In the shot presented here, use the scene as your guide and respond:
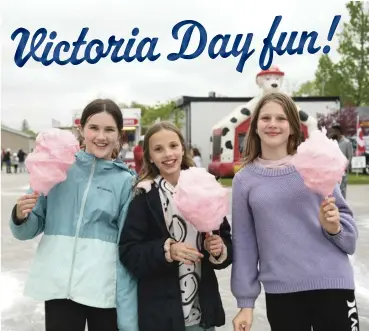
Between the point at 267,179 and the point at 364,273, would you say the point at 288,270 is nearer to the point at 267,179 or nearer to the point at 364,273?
the point at 267,179

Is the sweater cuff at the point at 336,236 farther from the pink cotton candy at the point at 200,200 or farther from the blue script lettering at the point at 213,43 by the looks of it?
the blue script lettering at the point at 213,43

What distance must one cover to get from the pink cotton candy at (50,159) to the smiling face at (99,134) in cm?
8

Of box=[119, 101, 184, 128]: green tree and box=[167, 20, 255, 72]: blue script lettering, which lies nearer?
box=[167, 20, 255, 72]: blue script lettering

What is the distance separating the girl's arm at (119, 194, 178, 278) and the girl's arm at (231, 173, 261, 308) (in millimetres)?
300

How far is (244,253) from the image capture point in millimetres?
2383

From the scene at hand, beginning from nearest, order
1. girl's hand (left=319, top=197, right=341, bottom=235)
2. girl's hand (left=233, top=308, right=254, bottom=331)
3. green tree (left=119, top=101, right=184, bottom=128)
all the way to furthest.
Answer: girl's hand (left=319, top=197, right=341, bottom=235)
girl's hand (left=233, top=308, right=254, bottom=331)
green tree (left=119, top=101, right=184, bottom=128)

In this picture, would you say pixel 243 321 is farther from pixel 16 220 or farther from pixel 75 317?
pixel 16 220

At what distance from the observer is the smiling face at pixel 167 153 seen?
2449 millimetres

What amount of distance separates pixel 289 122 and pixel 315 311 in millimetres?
853

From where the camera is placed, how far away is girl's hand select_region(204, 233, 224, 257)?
2238 millimetres

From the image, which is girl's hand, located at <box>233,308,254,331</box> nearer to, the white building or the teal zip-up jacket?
the teal zip-up jacket

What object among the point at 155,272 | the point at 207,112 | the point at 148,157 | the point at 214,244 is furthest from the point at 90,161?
the point at 207,112

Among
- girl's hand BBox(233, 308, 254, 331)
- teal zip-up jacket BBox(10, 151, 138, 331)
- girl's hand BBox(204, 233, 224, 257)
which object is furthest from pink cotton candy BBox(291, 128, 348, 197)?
teal zip-up jacket BBox(10, 151, 138, 331)

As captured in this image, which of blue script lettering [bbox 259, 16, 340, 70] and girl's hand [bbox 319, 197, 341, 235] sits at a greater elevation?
blue script lettering [bbox 259, 16, 340, 70]
